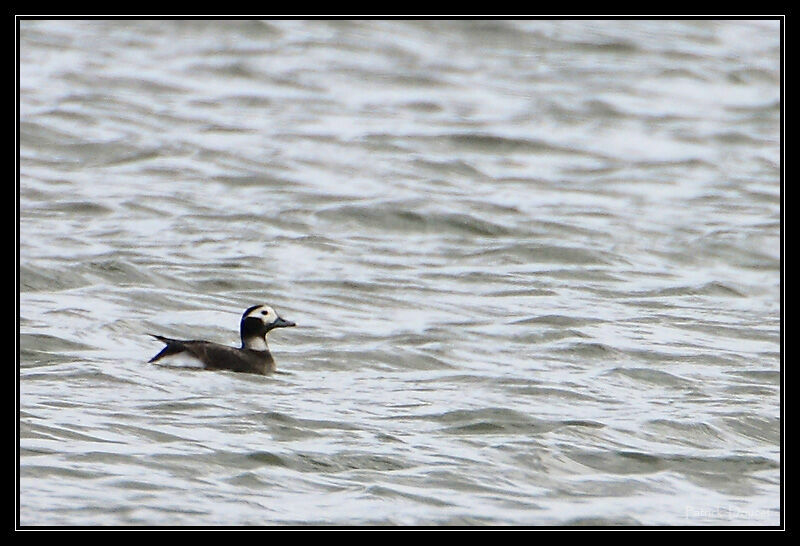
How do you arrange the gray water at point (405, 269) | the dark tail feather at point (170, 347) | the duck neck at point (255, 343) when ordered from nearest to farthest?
the gray water at point (405, 269) → the dark tail feather at point (170, 347) → the duck neck at point (255, 343)

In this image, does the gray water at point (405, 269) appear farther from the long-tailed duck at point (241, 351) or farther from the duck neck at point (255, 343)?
the duck neck at point (255, 343)

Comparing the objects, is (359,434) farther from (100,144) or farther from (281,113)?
(281,113)

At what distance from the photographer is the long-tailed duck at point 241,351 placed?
30.7 ft

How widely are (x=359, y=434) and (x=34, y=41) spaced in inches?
571

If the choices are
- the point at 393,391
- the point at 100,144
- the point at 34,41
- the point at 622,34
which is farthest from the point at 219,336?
the point at 622,34

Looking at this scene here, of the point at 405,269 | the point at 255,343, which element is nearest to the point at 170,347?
the point at 255,343

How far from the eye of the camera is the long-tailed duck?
937 centimetres

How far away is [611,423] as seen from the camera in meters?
8.77

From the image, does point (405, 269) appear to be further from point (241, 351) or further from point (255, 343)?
point (241, 351)

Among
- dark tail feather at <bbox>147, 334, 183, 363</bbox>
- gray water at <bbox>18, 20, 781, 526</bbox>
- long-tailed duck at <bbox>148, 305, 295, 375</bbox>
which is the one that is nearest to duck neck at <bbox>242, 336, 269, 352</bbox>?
long-tailed duck at <bbox>148, 305, 295, 375</bbox>

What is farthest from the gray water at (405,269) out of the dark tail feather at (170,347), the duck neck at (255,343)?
the duck neck at (255,343)

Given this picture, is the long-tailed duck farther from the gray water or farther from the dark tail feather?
the gray water

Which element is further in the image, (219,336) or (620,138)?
(620,138)

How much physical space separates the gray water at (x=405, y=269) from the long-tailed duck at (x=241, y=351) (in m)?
0.12
